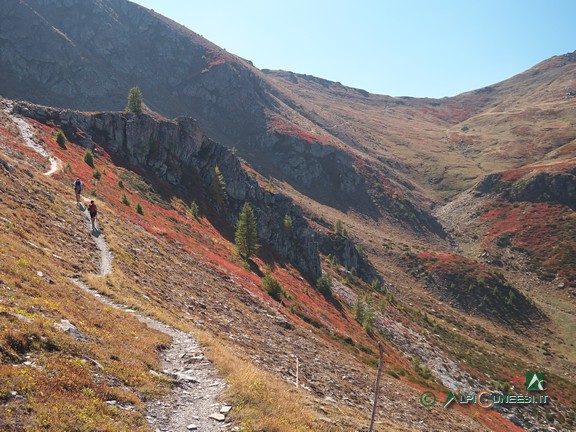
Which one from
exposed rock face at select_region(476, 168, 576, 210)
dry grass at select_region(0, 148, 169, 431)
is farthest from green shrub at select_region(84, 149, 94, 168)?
exposed rock face at select_region(476, 168, 576, 210)

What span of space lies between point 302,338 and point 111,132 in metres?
56.2

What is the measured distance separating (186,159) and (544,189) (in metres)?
140

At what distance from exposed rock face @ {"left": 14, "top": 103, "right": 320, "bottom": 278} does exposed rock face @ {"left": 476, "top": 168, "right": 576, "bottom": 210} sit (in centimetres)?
10871

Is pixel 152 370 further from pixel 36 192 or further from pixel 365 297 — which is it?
pixel 365 297

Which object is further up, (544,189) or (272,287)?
(544,189)

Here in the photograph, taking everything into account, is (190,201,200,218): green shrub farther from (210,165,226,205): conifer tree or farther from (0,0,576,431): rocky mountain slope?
(210,165,226,205): conifer tree

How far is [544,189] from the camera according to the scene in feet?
443

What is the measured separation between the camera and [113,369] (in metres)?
11.4

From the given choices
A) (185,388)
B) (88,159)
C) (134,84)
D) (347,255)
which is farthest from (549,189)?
(134,84)

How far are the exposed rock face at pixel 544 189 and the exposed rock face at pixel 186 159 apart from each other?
357 ft

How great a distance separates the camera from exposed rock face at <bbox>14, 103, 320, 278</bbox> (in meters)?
62.6

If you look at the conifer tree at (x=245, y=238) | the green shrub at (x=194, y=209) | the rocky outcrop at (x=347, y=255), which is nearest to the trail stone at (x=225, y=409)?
the conifer tree at (x=245, y=238)

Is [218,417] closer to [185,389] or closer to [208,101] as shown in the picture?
[185,389]

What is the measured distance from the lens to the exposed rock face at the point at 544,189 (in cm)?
13075
